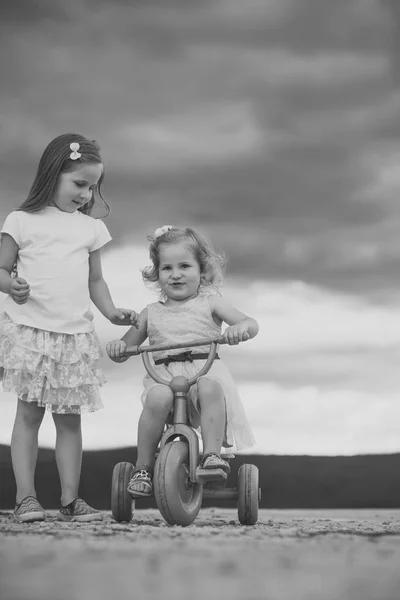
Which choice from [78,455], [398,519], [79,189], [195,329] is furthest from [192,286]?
[398,519]

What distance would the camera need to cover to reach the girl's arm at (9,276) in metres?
3.28

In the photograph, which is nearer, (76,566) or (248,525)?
(76,566)

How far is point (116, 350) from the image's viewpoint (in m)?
3.33

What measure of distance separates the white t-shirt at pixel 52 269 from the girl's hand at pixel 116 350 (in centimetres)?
18

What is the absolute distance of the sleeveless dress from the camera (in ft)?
10.8

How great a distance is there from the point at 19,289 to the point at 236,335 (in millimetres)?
843

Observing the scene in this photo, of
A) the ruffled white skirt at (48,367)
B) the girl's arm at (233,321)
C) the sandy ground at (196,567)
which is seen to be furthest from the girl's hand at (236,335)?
the sandy ground at (196,567)

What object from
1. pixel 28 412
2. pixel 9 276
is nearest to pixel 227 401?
pixel 28 412

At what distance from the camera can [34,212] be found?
354 cm

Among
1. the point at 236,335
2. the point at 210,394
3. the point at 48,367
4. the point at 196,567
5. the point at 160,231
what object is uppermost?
the point at 160,231

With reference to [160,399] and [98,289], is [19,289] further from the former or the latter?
[160,399]

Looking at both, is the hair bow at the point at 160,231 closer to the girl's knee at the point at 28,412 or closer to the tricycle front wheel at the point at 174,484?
the girl's knee at the point at 28,412

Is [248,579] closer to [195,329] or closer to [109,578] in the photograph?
[109,578]

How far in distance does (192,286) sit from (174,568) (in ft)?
5.93
